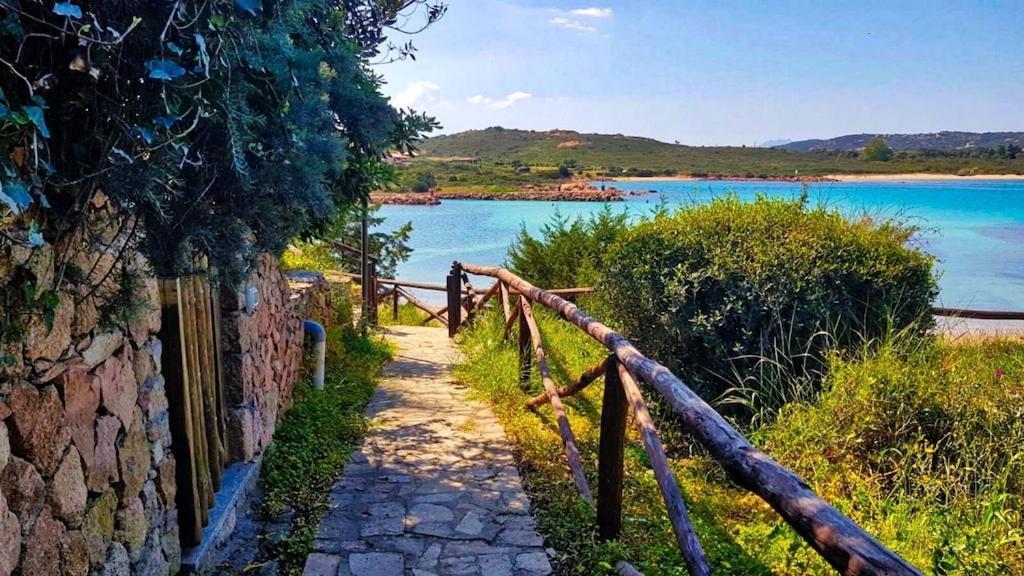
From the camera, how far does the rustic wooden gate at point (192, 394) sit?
8.23ft

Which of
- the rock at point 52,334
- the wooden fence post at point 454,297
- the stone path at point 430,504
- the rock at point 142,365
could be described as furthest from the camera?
the wooden fence post at point 454,297

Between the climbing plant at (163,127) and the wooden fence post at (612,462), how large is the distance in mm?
1455

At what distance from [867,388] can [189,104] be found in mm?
3419

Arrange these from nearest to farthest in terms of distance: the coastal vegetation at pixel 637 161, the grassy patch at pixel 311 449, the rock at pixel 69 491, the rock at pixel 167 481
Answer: the rock at pixel 69 491 < the rock at pixel 167 481 < the grassy patch at pixel 311 449 < the coastal vegetation at pixel 637 161

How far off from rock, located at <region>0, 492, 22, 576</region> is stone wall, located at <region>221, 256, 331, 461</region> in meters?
1.33

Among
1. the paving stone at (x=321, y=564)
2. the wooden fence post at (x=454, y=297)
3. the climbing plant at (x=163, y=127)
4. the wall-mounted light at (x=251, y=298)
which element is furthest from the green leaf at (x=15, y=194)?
the wooden fence post at (x=454, y=297)

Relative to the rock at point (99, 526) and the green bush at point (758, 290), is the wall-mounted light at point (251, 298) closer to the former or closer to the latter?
the rock at point (99, 526)

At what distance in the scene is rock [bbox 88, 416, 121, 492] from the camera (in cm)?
193

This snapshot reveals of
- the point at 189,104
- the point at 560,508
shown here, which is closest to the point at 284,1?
the point at 189,104

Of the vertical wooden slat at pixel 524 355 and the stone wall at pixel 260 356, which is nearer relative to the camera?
the stone wall at pixel 260 356

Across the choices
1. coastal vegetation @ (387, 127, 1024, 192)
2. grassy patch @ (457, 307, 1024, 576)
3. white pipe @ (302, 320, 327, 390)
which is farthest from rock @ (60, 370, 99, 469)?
coastal vegetation @ (387, 127, 1024, 192)

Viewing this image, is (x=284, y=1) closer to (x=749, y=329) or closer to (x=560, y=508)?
(x=560, y=508)

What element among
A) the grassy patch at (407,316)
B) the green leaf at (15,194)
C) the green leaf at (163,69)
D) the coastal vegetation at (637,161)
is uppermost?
the coastal vegetation at (637,161)

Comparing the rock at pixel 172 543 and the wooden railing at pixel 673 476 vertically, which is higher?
the wooden railing at pixel 673 476
